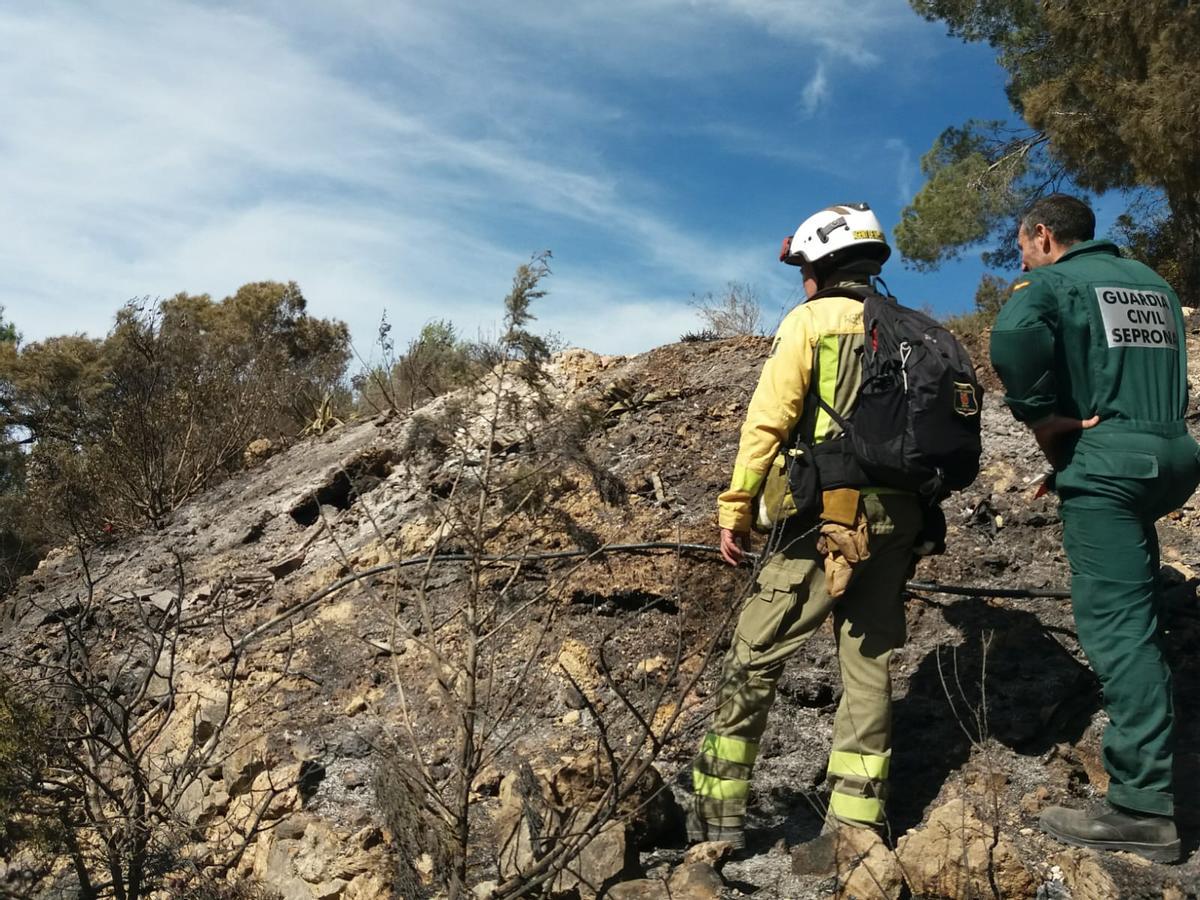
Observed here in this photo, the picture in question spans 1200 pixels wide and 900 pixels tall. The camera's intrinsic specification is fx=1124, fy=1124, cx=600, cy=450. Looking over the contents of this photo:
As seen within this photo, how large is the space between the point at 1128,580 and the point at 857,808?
3.47 feet

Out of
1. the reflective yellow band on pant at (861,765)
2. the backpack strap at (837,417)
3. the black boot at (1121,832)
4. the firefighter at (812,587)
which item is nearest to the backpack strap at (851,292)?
the firefighter at (812,587)

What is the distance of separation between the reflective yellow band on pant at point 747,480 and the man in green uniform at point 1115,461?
0.80 meters

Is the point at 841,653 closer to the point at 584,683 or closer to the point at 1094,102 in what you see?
the point at 584,683

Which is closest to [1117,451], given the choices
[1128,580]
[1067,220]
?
[1128,580]

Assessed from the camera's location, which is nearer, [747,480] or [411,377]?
[747,480]

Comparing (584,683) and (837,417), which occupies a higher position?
(837,417)

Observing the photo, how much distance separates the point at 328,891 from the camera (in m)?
3.65

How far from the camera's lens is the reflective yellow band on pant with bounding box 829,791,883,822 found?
3463mm

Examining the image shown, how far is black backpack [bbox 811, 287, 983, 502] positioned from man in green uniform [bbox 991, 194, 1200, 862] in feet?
0.51

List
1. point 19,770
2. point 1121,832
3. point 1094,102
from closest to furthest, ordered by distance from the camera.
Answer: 1. point 1121,832
2. point 19,770
3. point 1094,102

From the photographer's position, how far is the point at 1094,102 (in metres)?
12.3

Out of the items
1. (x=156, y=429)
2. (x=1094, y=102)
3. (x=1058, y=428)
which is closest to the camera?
(x=1058, y=428)

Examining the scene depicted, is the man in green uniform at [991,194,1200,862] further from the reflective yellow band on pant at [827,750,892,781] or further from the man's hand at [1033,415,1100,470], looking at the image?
the reflective yellow band on pant at [827,750,892,781]

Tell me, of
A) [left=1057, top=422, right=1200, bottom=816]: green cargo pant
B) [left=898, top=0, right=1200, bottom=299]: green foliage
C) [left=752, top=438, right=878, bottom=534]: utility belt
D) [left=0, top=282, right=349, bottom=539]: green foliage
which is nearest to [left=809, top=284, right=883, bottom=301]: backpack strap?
[left=752, top=438, right=878, bottom=534]: utility belt
